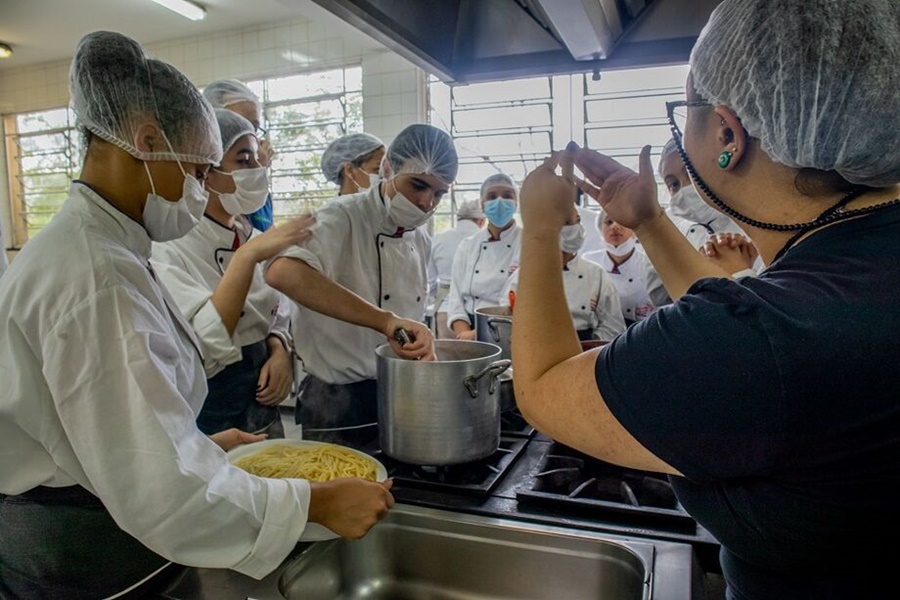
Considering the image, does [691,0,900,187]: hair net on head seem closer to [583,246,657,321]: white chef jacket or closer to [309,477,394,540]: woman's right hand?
[309,477,394,540]: woman's right hand

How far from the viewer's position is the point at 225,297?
153cm

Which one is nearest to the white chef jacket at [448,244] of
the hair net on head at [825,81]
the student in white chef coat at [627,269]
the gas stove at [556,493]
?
the student in white chef coat at [627,269]

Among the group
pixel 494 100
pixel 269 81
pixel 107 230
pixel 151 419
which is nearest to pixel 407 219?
pixel 107 230

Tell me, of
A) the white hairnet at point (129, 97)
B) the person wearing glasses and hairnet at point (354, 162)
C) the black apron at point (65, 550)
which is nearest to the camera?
the black apron at point (65, 550)

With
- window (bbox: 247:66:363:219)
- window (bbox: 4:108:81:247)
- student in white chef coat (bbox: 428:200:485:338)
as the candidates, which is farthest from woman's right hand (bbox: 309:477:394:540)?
window (bbox: 4:108:81:247)

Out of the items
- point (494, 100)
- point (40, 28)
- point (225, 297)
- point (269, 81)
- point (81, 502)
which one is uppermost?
point (40, 28)

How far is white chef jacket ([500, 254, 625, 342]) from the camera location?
2787mm

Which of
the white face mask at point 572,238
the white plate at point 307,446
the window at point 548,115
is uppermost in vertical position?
the window at point 548,115

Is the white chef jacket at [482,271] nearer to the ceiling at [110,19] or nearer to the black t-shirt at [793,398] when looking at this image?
the ceiling at [110,19]

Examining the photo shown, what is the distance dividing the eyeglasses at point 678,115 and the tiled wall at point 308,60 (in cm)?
378

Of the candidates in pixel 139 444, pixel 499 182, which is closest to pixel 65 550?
pixel 139 444

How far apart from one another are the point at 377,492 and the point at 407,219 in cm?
112

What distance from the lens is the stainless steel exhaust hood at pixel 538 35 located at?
58.8 inches

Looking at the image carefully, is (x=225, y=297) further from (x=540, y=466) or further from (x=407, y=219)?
(x=540, y=466)
